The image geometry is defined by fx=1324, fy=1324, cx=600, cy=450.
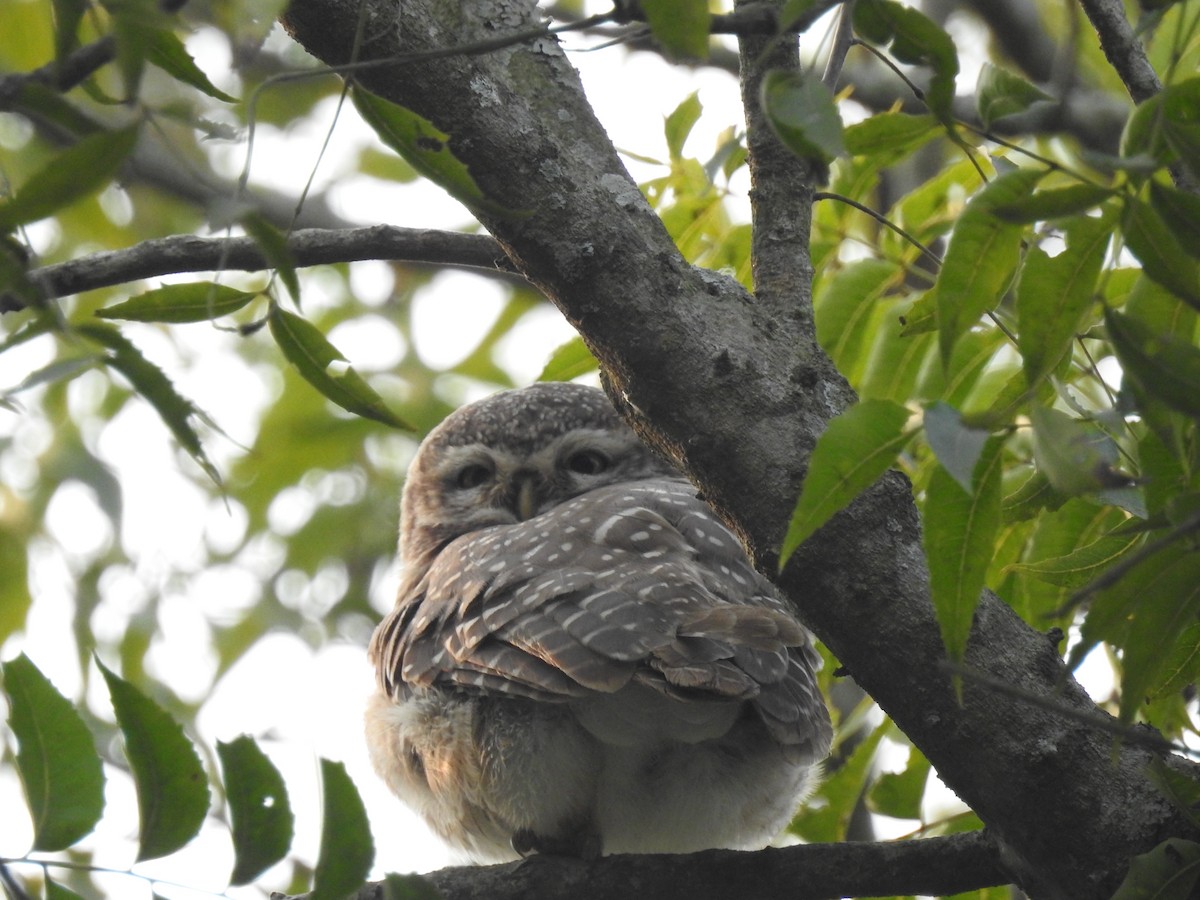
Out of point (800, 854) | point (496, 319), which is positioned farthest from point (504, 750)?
point (496, 319)

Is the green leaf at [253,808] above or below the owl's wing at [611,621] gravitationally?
below

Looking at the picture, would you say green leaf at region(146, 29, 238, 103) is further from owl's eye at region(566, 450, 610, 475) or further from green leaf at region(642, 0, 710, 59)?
owl's eye at region(566, 450, 610, 475)

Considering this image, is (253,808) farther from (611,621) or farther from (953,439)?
(611,621)

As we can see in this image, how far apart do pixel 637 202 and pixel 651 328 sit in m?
0.21

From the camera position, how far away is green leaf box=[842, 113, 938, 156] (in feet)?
5.87

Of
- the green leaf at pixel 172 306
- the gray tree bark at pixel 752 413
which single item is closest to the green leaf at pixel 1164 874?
the gray tree bark at pixel 752 413

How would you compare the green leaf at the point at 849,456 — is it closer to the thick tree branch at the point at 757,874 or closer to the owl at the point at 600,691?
the thick tree branch at the point at 757,874

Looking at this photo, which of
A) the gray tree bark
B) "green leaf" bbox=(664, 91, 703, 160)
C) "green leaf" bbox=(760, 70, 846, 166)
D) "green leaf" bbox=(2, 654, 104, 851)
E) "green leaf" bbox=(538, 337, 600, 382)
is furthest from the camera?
"green leaf" bbox=(538, 337, 600, 382)

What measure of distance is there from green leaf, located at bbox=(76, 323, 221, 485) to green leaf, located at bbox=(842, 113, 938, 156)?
0.96 m

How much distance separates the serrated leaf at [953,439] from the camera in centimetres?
109

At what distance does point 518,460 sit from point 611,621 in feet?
7.02

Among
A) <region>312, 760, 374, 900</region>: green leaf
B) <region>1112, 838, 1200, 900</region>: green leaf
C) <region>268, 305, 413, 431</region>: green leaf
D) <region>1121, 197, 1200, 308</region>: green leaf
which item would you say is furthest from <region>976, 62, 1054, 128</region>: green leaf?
<region>312, 760, 374, 900</region>: green leaf

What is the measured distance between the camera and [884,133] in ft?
5.89

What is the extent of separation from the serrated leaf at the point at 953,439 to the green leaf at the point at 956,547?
187 mm
